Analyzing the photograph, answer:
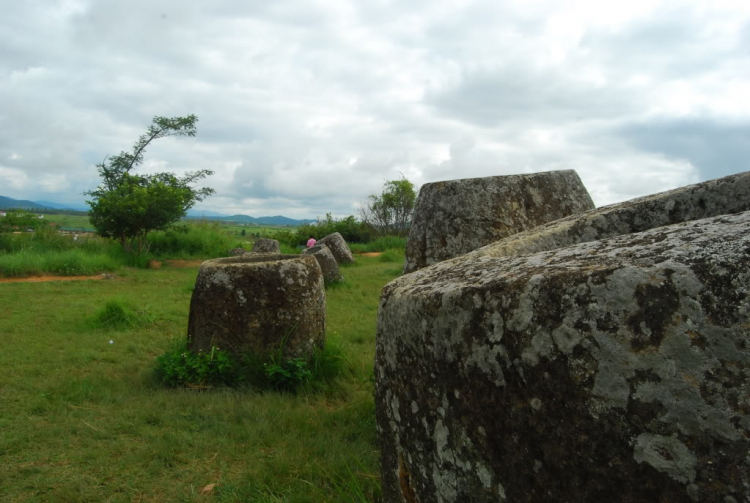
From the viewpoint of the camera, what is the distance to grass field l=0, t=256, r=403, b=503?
3000 mm

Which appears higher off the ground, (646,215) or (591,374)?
(646,215)

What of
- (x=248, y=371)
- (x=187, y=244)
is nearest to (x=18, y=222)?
(x=187, y=244)

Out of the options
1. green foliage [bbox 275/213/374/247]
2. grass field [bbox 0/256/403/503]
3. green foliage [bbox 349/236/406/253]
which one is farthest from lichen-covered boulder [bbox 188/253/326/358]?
green foliage [bbox 275/213/374/247]

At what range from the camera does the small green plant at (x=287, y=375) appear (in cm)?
454

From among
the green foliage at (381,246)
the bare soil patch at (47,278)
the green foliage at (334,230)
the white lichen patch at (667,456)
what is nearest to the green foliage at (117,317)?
the bare soil patch at (47,278)

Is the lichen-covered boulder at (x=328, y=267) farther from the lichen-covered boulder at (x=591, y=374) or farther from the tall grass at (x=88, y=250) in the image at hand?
the lichen-covered boulder at (x=591, y=374)

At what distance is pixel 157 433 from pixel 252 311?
1.33m

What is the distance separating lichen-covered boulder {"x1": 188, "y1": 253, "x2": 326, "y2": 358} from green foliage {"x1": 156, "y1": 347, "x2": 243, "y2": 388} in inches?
4.5

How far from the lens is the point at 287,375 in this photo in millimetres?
4535

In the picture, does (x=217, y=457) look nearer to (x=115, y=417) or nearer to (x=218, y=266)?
(x=115, y=417)

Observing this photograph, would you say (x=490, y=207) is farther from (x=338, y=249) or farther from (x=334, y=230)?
(x=334, y=230)

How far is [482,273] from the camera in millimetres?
1435

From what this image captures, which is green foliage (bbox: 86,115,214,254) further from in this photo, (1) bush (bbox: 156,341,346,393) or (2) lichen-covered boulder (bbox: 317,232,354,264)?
(1) bush (bbox: 156,341,346,393)

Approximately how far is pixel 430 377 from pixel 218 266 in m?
3.80
